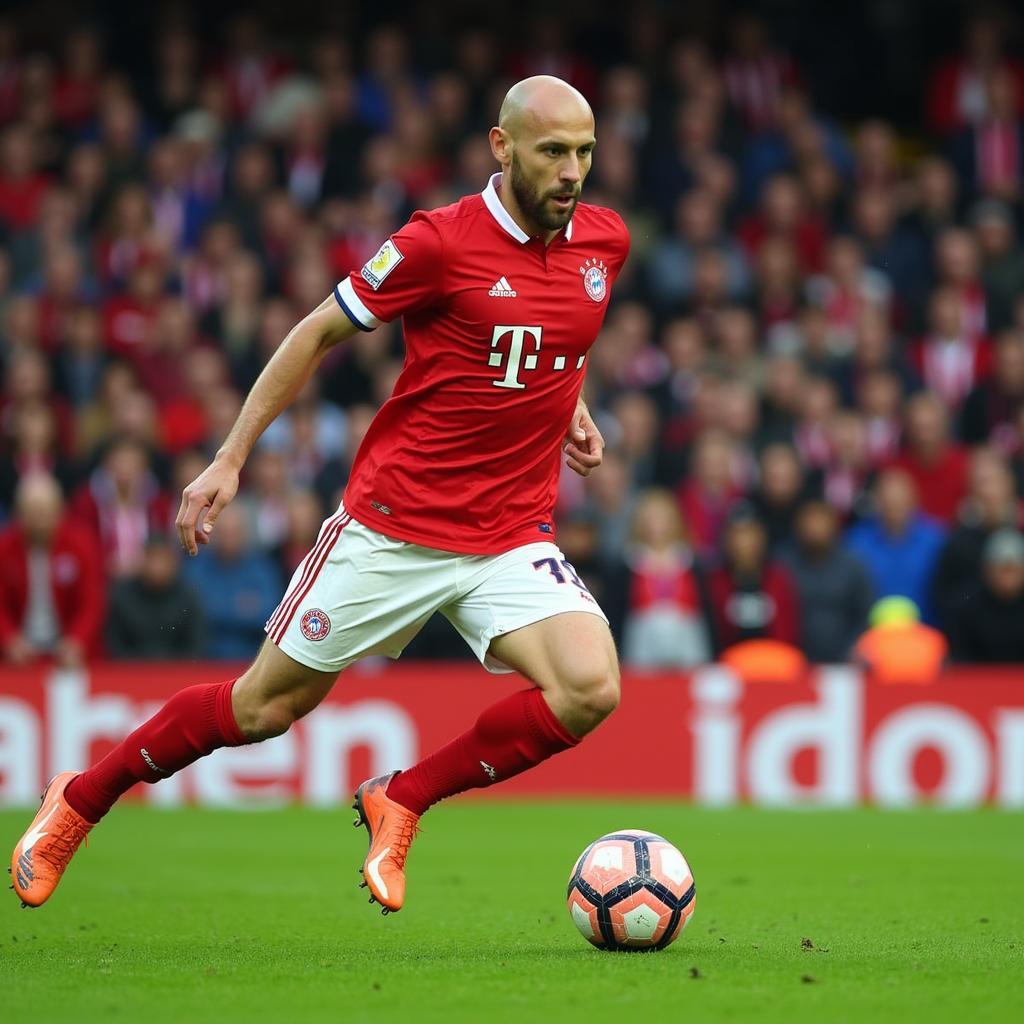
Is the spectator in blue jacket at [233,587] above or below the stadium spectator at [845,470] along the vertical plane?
below

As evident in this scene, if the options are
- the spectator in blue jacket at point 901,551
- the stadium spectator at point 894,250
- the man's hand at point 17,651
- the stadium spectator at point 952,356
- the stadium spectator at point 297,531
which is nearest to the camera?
the man's hand at point 17,651

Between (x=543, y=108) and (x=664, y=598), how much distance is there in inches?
290

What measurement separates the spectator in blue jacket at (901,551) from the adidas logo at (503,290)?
25.3ft

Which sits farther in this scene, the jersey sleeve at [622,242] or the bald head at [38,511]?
the bald head at [38,511]

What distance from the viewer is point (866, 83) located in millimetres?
20250

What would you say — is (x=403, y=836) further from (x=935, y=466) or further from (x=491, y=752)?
(x=935, y=466)

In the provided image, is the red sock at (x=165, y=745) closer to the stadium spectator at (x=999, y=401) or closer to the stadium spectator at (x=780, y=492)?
the stadium spectator at (x=780, y=492)

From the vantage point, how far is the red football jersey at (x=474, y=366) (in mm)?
6246

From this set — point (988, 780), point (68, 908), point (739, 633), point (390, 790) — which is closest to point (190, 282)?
point (739, 633)

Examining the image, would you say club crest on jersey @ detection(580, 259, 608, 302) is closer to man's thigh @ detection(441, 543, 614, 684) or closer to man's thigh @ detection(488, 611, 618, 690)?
man's thigh @ detection(441, 543, 614, 684)

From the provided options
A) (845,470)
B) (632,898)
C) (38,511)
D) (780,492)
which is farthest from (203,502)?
(845,470)

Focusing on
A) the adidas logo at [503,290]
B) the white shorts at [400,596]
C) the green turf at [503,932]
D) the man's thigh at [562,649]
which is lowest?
the green turf at [503,932]

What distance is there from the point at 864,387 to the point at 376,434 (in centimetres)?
880

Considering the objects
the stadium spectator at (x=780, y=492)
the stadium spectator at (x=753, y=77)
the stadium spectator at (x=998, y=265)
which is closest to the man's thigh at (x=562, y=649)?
the stadium spectator at (x=780, y=492)
